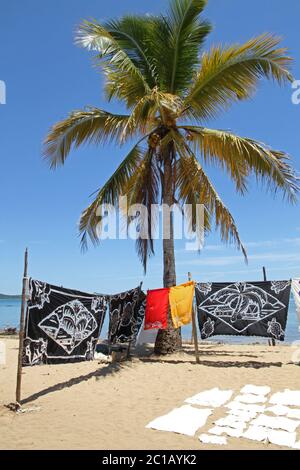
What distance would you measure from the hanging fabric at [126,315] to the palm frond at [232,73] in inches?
231

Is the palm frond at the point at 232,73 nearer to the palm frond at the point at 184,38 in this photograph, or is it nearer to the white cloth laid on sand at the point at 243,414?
the palm frond at the point at 184,38

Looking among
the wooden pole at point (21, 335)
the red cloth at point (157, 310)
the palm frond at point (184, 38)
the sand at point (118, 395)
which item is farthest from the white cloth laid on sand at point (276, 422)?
the palm frond at point (184, 38)

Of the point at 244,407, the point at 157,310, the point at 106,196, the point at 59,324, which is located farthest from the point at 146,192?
the point at 244,407

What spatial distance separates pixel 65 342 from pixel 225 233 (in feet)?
18.5

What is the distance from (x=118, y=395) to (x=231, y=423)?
2.69 m

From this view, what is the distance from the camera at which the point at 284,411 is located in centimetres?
586

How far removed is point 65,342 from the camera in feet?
25.4

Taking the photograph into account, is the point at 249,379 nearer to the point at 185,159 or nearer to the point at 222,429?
the point at 222,429

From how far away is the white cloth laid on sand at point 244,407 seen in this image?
19.7 ft

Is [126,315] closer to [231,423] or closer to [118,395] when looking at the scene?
[118,395]

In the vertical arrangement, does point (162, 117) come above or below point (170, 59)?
below

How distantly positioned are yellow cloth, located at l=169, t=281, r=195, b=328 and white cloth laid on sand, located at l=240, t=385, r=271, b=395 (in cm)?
247
